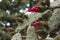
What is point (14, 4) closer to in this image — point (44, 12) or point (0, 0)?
point (0, 0)

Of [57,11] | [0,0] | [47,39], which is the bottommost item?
[47,39]

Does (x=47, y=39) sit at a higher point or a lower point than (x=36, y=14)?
lower

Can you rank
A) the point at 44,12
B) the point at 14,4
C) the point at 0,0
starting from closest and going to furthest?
1. the point at 44,12
2. the point at 0,0
3. the point at 14,4

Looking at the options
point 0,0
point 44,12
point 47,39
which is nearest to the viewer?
point 47,39

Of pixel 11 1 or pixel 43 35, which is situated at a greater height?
pixel 11 1

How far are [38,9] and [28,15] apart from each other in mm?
55

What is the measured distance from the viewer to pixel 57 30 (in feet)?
3.42

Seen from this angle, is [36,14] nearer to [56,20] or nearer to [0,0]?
[56,20]

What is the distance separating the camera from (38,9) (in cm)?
113

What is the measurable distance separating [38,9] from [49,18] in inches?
3.6

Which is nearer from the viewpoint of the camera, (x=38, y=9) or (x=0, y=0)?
(x=38, y=9)

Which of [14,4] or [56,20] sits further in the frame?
[14,4]

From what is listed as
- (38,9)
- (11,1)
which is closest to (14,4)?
(11,1)

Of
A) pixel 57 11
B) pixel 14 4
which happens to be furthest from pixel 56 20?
pixel 14 4
